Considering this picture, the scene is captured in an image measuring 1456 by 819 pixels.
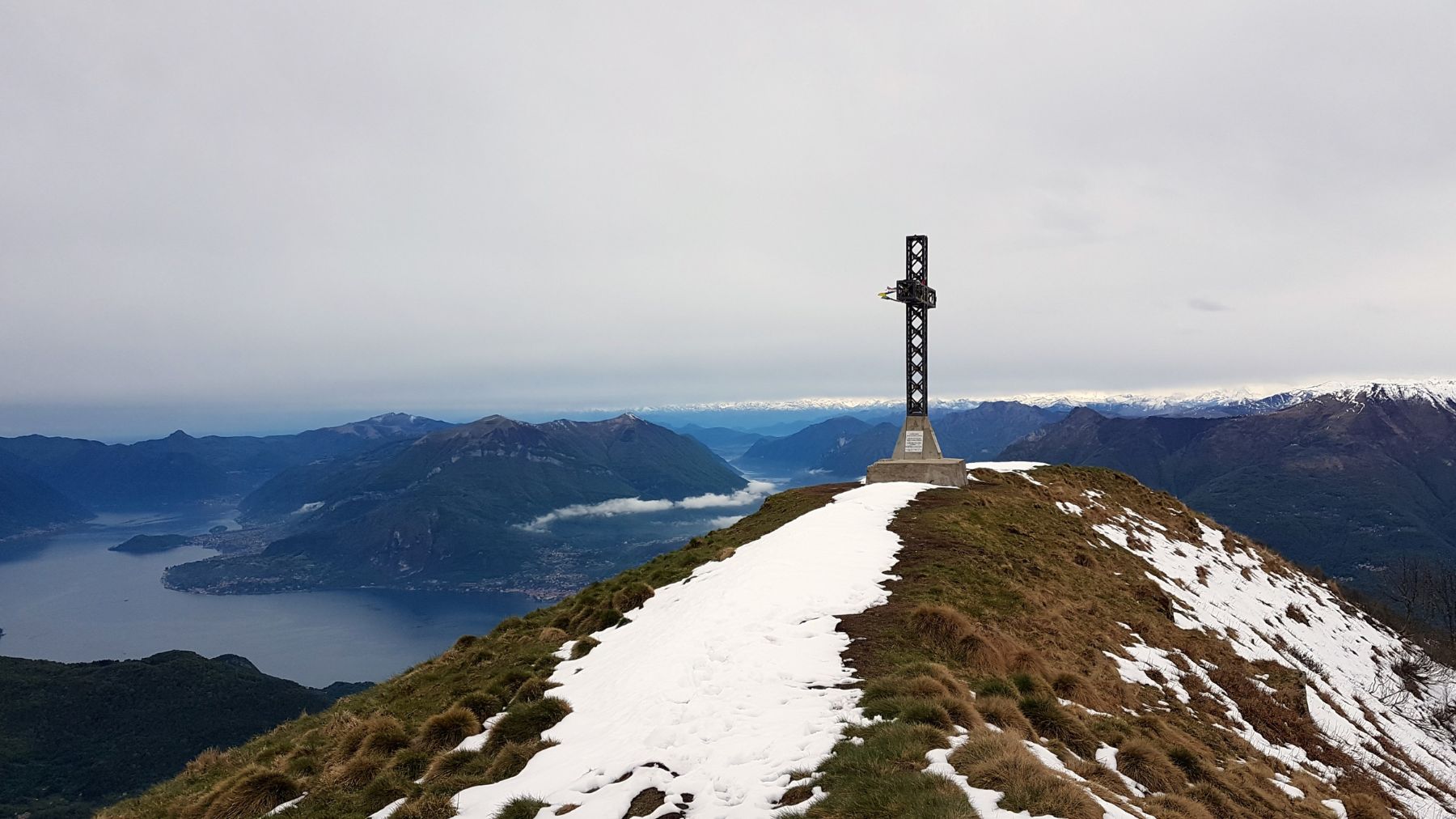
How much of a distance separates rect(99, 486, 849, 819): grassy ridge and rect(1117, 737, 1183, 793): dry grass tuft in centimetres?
1056

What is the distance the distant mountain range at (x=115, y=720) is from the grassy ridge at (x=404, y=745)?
122m

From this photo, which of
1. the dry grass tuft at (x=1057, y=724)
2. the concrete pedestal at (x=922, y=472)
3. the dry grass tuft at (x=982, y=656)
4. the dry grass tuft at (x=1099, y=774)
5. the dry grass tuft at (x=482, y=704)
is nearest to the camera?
the dry grass tuft at (x=1099, y=774)

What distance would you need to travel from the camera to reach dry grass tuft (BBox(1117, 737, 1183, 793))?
1036cm

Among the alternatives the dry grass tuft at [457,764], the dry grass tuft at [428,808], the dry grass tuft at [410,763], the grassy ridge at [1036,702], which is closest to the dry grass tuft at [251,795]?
the dry grass tuft at [410,763]

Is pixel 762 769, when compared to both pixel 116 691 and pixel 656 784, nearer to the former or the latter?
pixel 656 784

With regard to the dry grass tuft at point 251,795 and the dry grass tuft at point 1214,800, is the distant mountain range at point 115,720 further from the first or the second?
the dry grass tuft at point 1214,800

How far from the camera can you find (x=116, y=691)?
132 metres

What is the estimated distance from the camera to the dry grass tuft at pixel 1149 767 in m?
10.4

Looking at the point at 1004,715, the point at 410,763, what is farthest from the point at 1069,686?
the point at 410,763

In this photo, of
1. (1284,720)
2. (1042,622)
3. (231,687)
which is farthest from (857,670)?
(231,687)

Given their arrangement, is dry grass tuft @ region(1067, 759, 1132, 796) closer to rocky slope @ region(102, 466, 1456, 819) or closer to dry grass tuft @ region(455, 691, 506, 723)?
rocky slope @ region(102, 466, 1456, 819)

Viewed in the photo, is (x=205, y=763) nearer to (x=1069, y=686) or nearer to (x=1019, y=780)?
(x=1019, y=780)

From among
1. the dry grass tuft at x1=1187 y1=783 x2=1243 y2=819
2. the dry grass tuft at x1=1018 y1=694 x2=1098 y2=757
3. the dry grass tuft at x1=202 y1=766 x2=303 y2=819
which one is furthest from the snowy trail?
the dry grass tuft at x1=1187 y1=783 x2=1243 y2=819

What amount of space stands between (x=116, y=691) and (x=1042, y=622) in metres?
187
